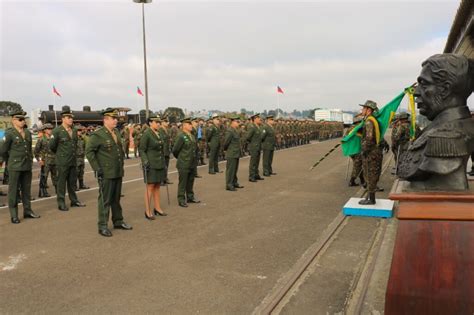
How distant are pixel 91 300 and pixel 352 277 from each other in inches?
104

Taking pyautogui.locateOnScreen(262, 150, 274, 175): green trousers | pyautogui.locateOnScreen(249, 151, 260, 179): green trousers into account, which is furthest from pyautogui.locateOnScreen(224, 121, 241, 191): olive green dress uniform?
pyautogui.locateOnScreen(262, 150, 274, 175): green trousers

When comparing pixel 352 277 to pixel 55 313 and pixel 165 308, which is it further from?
pixel 55 313

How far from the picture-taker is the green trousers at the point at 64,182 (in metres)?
7.52

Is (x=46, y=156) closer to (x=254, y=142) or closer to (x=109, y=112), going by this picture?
(x=109, y=112)

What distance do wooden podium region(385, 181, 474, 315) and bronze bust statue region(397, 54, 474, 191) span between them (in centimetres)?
18

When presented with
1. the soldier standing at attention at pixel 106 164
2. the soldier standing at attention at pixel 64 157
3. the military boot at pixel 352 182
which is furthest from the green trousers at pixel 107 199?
the military boot at pixel 352 182

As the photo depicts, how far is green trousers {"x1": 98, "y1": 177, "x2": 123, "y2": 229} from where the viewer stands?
18.7 feet

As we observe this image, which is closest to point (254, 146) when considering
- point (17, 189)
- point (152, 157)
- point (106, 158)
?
point (152, 157)

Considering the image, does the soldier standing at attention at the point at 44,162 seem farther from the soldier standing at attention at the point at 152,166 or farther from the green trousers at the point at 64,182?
the soldier standing at attention at the point at 152,166

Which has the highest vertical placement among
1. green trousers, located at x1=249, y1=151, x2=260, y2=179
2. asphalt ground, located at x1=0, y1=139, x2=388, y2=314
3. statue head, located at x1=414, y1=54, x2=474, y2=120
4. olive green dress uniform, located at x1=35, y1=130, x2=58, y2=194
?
statue head, located at x1=414, y1=54, x2=474, y2=120

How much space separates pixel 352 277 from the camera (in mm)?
3854

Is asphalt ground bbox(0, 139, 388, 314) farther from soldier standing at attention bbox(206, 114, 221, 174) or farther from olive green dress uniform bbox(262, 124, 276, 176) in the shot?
soldier standing at attention bbox(206, 114, 221, 174)

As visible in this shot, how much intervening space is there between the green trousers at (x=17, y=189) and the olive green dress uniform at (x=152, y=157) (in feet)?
7.22

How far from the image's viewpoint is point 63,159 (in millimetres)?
7625
